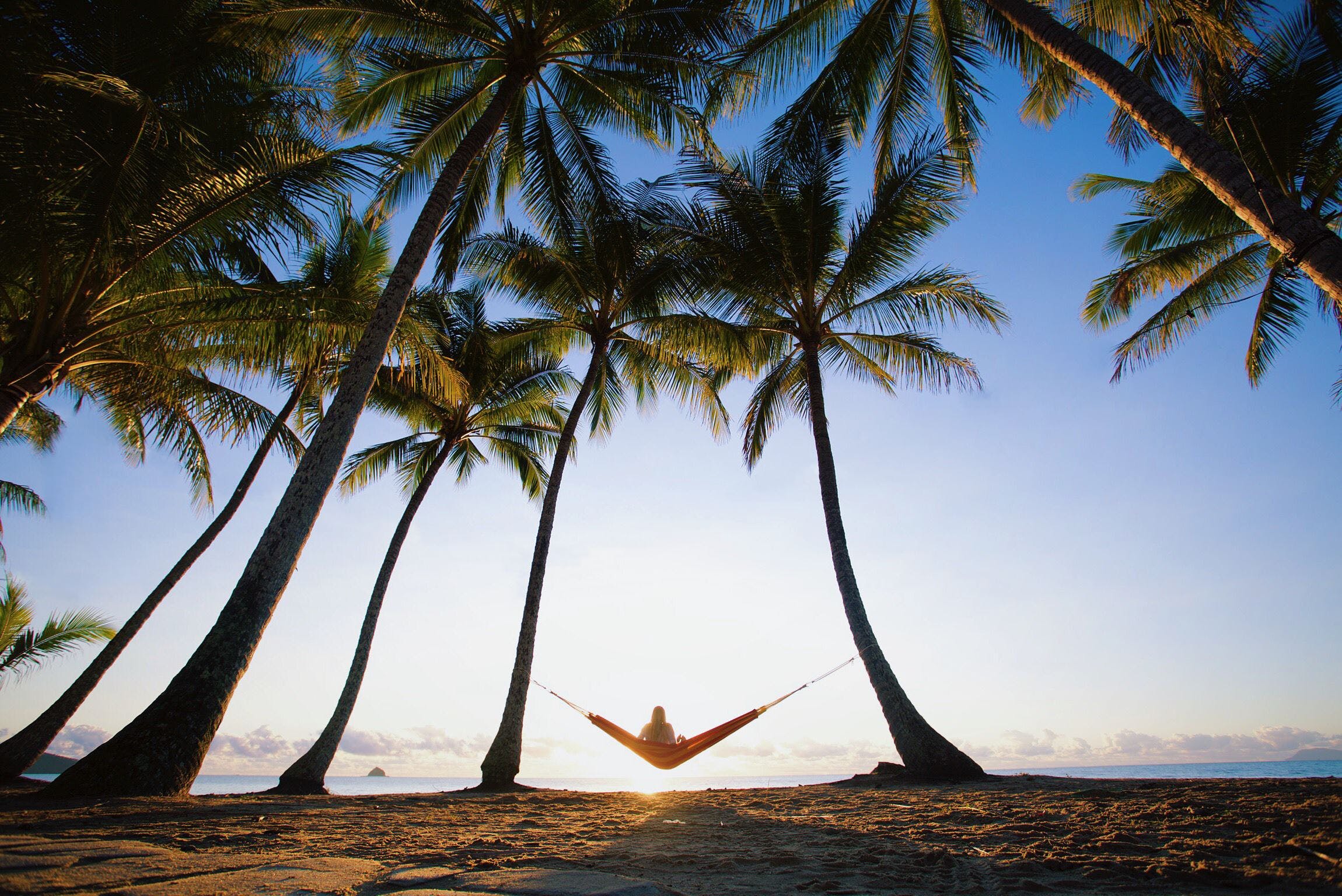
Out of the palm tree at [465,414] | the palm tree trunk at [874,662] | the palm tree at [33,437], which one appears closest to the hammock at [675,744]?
the palm tree trunk at [874,662]

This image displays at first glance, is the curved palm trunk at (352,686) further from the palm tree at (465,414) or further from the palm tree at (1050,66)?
the palm tree at (1050,66)

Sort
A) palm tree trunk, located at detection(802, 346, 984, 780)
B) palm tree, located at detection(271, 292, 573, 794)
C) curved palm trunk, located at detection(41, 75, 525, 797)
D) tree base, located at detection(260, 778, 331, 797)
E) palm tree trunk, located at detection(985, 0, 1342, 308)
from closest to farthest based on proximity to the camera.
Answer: palm tree trunk, located at detection(985, 0, 1342, 308)
curved palm trunk, located at detection(41, 75, 525, 797)
palm tree trunk, located at detection(802, 346, 984, 780)
tree base, located at detection(260, 778, 331, 797)
palm tree, located at detection(271, 292, 573, 794)

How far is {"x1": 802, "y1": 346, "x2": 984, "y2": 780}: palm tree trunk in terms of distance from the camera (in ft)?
20.5

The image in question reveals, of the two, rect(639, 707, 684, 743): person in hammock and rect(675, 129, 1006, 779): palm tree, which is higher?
rect(675, 129, 1006, 779): palm tree

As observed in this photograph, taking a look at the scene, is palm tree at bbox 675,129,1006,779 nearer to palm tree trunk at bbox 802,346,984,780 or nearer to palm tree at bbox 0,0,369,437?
palm tree trunk at bbox 802,346,984,780

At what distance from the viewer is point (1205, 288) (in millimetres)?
9086

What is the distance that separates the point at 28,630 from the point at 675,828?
42.2ft

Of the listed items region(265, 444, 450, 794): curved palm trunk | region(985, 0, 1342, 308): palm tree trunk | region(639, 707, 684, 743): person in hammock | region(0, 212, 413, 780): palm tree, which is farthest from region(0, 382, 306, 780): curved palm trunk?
region(985, 0, 1342, 308): palm tree trunk

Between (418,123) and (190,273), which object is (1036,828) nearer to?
(418,123)

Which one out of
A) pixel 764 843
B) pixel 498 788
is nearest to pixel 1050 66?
pixel 764 843

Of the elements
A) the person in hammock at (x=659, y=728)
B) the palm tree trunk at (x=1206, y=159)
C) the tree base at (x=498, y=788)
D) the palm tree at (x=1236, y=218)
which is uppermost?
the palm tree at (x=1236, y=218)

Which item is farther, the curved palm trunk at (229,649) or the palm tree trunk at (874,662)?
the palm tree trunk at (874,662)

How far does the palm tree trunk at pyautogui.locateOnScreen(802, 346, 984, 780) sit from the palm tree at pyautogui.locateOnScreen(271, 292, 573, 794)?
454 cm

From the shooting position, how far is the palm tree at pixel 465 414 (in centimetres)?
955
